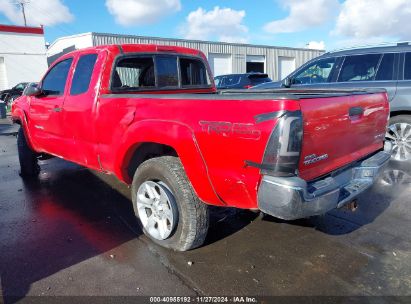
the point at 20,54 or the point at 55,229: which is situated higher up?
the point at 20,54

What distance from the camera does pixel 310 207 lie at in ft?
8.06

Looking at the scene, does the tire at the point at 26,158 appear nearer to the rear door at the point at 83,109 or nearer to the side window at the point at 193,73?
the rear door at the point at 83,109

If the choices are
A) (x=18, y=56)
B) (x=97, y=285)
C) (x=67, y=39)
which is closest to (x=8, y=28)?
(x=18, y=56)

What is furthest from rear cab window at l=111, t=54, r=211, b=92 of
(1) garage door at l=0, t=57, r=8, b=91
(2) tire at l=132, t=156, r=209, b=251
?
(1) garage door at l=0, t=57, r=8, b=91

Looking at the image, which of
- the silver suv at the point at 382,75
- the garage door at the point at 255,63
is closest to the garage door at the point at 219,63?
the garage door at the point at 255,63

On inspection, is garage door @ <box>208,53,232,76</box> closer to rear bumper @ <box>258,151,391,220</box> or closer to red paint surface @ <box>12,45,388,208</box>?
red paint surface @ <box>12,45,388,208</box>

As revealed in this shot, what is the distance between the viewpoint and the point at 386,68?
18.9 feet

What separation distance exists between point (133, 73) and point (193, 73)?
964 millimetres

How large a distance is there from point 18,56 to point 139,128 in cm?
2865

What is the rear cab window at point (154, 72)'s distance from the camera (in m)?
3.91

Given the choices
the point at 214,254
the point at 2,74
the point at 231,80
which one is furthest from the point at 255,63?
the point at 214,254

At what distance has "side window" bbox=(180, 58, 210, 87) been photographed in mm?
4543

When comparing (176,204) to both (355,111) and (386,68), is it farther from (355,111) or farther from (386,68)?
(386,68)

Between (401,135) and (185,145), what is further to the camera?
(401,135)
